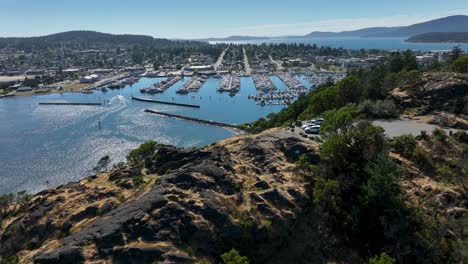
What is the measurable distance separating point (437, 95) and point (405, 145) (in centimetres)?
1417

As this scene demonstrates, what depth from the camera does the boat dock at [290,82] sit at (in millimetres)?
120750

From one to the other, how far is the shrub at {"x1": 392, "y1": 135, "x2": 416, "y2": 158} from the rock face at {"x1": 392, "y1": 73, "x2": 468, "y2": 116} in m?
10.7

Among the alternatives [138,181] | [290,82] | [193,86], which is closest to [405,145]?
[138,181]

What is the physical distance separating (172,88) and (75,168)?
74.0m

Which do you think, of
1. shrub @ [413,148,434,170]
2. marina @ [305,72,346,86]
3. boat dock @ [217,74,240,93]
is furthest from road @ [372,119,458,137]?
marina @ [305,72,346,86]

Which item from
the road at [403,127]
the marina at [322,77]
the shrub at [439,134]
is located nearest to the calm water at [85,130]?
the marina at [322,77]

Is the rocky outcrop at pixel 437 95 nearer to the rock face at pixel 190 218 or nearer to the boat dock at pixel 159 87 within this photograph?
the rock face at pixel 190 218

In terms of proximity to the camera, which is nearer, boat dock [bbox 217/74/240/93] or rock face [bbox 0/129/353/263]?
rock face [bbox 0/129/353/263]

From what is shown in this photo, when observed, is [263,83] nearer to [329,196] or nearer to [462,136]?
[462,136]

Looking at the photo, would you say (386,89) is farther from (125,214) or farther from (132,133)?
(132,133)

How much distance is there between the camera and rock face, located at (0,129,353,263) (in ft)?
70.3

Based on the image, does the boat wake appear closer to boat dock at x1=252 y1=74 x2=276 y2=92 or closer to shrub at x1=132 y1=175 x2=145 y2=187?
boat dock at x1=252 y1=74 x2=276 y2=92

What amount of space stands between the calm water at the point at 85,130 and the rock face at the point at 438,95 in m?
38.9

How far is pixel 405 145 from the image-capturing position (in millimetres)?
30172
